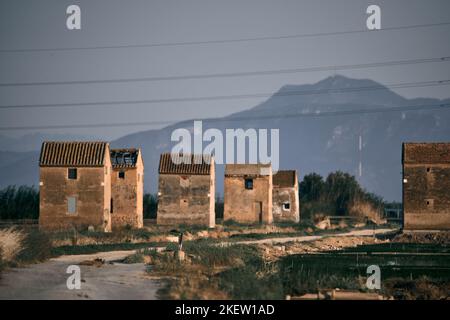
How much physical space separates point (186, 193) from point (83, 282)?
45.4m

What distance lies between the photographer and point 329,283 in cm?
2962

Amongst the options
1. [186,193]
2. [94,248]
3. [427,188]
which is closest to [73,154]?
[186,193]

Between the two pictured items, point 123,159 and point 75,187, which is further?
point 123,159

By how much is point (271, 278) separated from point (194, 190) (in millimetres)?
42353

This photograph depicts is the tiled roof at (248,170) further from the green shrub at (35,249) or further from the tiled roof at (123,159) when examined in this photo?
the green shrub at (35,249)

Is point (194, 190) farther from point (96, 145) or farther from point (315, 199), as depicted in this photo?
point (315, 199)

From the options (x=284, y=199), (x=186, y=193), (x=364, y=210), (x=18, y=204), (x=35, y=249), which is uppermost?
(x=186, y=193)

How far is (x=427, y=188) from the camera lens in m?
63.7

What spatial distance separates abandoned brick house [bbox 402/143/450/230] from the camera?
63156mm

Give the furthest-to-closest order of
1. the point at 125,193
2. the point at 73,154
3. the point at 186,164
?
1. the point at 186,164
2. the point at 125,193
3. the point at 73,154

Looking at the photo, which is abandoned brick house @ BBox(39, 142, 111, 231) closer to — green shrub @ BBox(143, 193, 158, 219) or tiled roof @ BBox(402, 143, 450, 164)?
green shrub @ BBox(143, 193, 158, 219)

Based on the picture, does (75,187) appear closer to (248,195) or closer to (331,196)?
(248,195)

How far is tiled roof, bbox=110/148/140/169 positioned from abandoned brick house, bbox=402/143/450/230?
1888 cm

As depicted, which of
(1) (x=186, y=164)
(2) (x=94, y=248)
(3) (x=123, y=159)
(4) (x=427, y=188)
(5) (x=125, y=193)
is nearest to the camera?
(2) (x=94, y=248)
